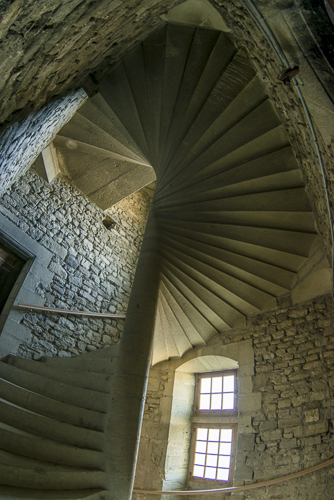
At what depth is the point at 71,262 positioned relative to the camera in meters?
→ 4.54

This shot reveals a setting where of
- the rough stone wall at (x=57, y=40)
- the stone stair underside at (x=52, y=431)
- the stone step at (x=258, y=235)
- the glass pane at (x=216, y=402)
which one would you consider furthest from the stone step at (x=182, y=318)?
the rough stone wall at (x=57, y=40)

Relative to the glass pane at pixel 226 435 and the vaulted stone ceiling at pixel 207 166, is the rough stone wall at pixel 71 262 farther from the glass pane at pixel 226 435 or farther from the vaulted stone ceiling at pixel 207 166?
the glass pane at pixel 226 435

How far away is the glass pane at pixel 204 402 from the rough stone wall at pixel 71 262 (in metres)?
1.56

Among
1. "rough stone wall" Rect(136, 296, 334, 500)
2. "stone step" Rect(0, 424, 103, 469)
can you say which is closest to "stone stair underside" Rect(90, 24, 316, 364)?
"rough stone wall" Rect(136, 296, 334, 500)

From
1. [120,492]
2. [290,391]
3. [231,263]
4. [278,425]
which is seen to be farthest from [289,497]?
[231,263]

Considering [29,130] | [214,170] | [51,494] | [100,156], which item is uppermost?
[100,156]

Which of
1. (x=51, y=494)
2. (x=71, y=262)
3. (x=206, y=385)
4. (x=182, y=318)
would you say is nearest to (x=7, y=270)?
(x=71, y=262)

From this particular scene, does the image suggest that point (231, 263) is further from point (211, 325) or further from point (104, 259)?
point (104, 259)

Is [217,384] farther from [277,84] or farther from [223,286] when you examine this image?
[277,84]

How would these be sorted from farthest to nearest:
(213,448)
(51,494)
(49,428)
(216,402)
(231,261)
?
(216,402)
(213,448)
(231,261)
(49,428)
(51,494)

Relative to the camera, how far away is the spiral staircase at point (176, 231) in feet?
7.50

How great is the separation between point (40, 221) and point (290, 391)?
3.64m

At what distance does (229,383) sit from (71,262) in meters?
2.76

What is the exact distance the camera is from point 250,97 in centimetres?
292
